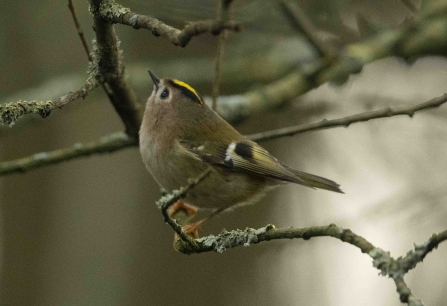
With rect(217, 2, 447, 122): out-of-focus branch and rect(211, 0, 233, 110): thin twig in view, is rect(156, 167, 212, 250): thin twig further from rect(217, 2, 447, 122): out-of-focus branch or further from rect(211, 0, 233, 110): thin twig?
rect(217, 2, 447, 122): out-of-focus branch

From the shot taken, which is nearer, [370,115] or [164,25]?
[164,25]

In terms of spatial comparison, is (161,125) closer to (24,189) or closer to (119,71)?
(119,71)

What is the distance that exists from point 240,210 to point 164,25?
3331 mm

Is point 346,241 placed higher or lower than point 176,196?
lower

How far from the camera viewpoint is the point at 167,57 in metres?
4.55

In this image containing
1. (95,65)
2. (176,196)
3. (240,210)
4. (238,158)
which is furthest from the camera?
(240,210)

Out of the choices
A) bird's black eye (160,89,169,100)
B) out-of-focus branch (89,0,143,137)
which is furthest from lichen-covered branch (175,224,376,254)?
bird's black eye (160,89,169,100)

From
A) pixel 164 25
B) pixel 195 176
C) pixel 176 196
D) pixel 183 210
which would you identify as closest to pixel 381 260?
pixel 176 196

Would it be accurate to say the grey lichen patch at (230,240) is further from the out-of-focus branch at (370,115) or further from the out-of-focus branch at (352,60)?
the out-of-focus branch at (352,60)

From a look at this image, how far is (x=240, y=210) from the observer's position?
15.4 ft

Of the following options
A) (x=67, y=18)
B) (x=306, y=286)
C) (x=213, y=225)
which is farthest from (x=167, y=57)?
(x=306, y=286)

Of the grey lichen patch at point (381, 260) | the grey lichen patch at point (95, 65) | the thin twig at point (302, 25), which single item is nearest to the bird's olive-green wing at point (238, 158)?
the thin twig at point (302, 25)

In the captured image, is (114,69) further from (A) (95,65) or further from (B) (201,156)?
(B) (201,156)

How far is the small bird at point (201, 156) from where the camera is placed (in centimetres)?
257
